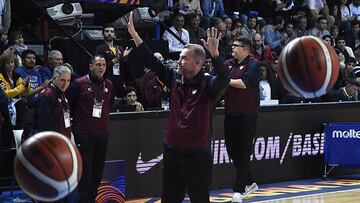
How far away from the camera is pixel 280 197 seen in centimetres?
1071

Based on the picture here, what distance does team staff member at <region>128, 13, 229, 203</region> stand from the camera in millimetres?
6863

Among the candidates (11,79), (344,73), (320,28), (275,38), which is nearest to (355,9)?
(320,28)

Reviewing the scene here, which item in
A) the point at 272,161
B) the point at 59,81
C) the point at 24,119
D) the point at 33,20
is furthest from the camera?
the point at 33,20

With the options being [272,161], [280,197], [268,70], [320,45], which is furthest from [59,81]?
[268,70]

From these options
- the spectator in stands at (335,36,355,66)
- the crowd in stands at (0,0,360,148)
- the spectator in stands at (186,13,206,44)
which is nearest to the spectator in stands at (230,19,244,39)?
the crowd in stands at (0,0,360,148)

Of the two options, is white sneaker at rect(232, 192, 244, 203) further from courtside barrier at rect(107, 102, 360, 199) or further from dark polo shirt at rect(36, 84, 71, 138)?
dark polo shirt at rect(36, 84, 71, 138)

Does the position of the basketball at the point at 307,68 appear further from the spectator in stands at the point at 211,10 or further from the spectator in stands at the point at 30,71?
the spectator in stands at the point at 211,10

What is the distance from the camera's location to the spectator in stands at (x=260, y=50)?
15.7 metres

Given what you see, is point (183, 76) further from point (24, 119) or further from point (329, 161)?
point (329, 161)

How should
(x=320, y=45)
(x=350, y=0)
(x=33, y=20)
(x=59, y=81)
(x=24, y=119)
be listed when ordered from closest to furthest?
(x=320, y=45), (x=59, y=81), (x=24, y=119), (x=33, y=20), (x=350, y=0)

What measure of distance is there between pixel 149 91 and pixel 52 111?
13.4ft

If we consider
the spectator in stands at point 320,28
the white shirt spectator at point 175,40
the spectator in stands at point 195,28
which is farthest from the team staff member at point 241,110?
the spectator in stands at point 320,28

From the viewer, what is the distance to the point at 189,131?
6.92 meters

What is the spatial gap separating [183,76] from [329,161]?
637 centimetres
